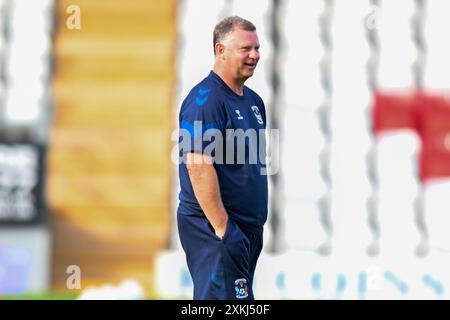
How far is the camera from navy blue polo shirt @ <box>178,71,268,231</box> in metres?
5.04

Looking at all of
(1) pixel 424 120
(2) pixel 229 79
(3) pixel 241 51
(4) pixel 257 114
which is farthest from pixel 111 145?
(3) pixel 241 51

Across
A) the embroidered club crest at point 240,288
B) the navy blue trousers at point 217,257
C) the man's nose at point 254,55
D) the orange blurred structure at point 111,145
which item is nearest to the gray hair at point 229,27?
the man's nose at point 254,55

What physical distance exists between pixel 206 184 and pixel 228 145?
18cm

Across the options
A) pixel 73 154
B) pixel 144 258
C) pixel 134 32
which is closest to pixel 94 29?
pixel 134 32

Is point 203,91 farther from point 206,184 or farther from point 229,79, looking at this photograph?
point 206,184

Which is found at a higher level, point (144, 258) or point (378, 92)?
point (378, 92)

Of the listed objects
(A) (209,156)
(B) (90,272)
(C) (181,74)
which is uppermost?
(C) (181,74)

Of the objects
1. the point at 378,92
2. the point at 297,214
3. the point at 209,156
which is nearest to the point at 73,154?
the point at 297,214

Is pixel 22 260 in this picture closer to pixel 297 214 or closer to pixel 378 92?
pixel 297 214

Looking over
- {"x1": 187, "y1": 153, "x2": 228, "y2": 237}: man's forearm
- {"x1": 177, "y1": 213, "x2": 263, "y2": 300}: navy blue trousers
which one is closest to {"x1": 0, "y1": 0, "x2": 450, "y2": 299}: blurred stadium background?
{"x1": 177, "y1": 213, "x2": 263, "y2": 300}: navy blue trousers

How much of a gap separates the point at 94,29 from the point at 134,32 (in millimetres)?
318

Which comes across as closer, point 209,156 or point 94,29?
point 209,156

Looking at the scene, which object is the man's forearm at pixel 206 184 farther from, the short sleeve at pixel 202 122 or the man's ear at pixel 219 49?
the man's ear at pixel 219 49

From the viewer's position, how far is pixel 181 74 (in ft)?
32.2
